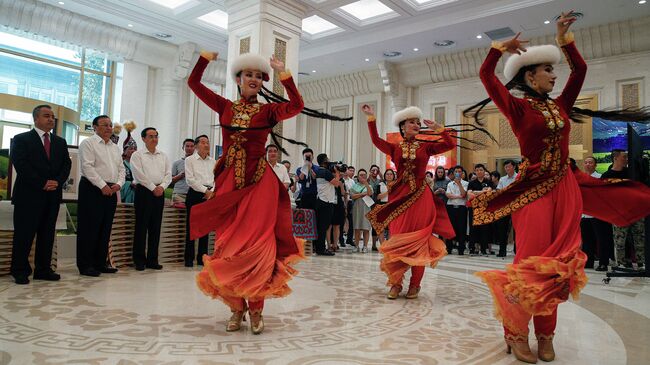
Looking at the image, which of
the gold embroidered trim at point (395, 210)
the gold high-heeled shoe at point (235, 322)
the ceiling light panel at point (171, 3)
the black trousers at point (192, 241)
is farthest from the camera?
the ceiling light panel at point (171, 3)

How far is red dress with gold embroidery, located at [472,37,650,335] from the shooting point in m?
2.01

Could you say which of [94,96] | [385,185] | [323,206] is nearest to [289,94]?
[323,206]

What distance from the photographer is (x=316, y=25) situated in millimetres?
10016

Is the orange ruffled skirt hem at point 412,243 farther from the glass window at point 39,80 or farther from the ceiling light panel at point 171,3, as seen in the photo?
the glass window at point 39,80

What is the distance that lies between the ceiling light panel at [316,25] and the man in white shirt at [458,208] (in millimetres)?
4468

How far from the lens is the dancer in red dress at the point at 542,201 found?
202cm

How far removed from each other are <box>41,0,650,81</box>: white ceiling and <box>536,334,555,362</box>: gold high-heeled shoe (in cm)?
746

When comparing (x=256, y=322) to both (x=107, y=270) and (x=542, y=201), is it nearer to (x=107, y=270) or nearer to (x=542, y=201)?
(x=542, y=201)

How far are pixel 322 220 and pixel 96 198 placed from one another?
3.47 m

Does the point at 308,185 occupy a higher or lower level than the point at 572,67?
lower

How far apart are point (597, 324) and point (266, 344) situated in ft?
7.06

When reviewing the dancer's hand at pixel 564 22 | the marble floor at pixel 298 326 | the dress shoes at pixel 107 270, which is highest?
the dancer's hand at pixel 564 22

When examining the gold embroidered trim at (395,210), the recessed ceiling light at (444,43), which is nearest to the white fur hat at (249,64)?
the gold embroidered trim at (395,210)

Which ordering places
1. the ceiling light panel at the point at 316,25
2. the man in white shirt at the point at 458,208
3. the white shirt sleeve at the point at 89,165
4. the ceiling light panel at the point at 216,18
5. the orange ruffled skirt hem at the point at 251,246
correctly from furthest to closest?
the ceiling light panel at the point at 316,25
the ceiling light panel at the point at 216,18
the man in white shirt at the point at 458,208
the white shirt sleeve at the point at 89,165
the orange ruffled skirt hem at the point at 251,246
